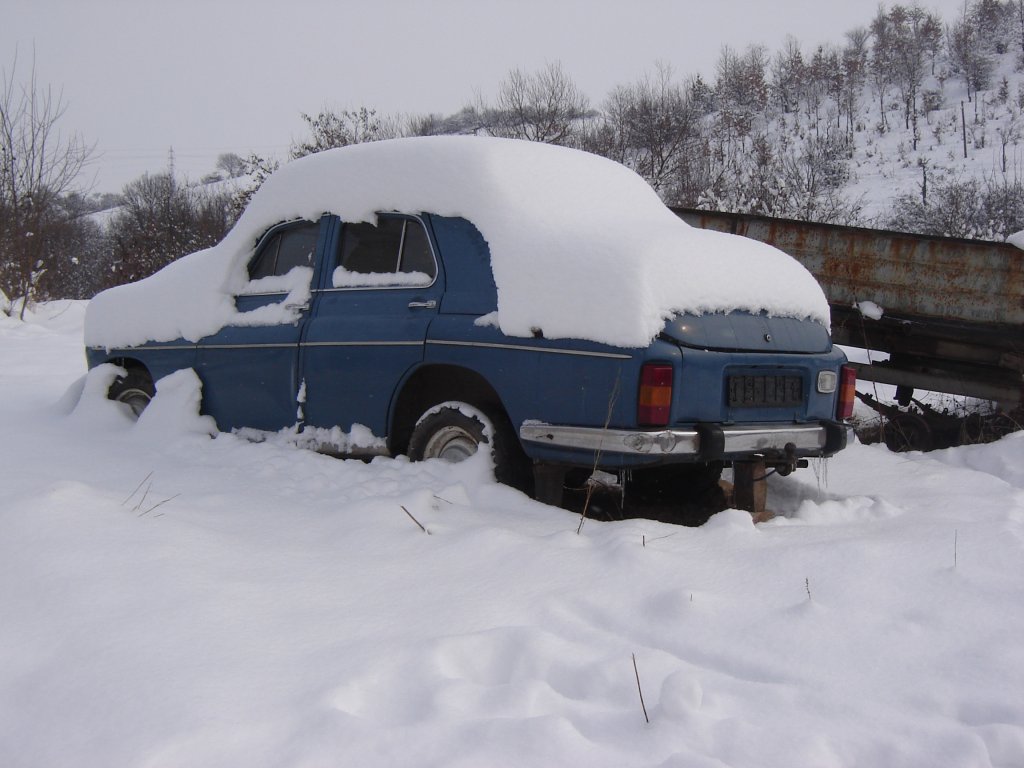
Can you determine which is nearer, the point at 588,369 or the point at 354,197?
the point at 588,369

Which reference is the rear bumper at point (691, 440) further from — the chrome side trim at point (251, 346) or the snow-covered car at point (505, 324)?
the chrome side trim at point (251, 346)

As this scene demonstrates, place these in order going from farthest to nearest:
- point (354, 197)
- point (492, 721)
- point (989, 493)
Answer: point (354, 197) → point (989, 493) → point (492, 721)

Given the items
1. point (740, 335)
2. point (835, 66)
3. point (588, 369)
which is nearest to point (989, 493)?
point (740, 335)

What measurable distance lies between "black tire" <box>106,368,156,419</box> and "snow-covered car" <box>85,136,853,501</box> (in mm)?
356

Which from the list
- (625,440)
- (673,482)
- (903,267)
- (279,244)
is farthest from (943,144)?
(625,440)

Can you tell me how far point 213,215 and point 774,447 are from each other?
33494 millimetres

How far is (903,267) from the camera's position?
6.24 metres

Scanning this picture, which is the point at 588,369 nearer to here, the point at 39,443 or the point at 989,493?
the point at 989,493

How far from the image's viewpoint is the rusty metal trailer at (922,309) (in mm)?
5898

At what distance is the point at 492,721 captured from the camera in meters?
1.80

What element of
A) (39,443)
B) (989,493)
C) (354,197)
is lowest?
(989,493)

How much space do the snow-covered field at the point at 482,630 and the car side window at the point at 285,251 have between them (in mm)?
1504

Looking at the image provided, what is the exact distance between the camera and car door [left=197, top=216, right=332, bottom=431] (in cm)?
441

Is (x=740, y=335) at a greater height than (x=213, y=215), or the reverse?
(x=213, y=215)
